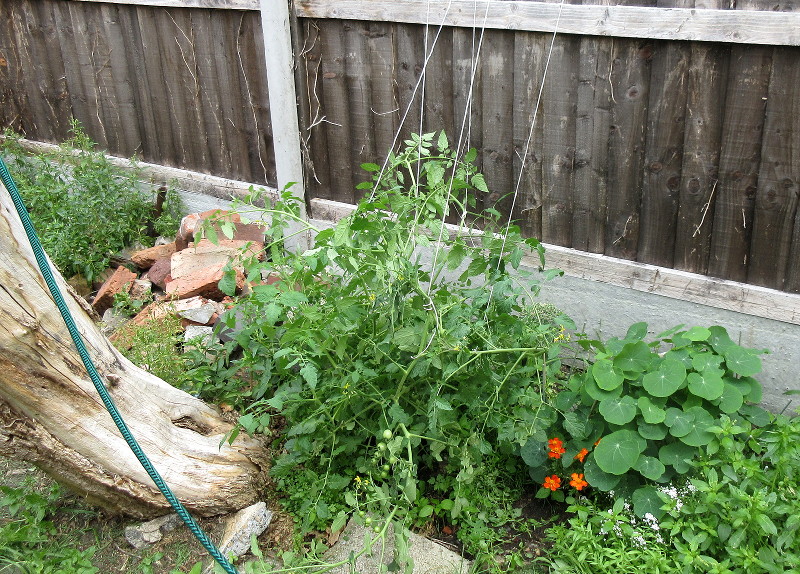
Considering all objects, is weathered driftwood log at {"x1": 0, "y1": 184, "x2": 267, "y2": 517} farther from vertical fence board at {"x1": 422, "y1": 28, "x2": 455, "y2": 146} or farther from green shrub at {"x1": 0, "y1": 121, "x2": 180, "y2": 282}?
green shrub at {"x1": 0, "y1": 121, "x2": 180, "y2": 282}

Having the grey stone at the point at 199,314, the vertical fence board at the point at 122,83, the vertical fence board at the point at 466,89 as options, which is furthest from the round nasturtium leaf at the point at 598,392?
the vertical fence board at the point at 122,83

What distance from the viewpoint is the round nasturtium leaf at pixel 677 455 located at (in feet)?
9.54

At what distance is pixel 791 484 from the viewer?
9.17 ft

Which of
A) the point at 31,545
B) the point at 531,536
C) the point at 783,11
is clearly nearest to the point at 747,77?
the point at 783,11

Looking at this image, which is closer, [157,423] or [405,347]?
[405,347]

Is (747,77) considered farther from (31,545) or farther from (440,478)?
(31,545)

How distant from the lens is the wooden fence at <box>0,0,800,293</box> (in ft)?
10.5

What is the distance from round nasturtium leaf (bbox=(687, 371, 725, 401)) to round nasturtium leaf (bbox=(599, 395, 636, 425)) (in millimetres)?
229

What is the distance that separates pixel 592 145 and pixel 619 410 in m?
1.32

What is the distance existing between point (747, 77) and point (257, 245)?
9.47 feet

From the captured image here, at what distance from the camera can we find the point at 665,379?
296 cm

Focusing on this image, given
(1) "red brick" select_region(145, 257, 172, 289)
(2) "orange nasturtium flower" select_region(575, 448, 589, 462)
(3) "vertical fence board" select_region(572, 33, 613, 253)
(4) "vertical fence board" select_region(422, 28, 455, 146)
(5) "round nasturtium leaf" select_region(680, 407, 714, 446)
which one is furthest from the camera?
(1) "red brick" select_region(145, 257, 172, 289)

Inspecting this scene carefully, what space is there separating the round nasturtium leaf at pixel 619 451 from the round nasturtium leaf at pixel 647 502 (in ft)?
0.33

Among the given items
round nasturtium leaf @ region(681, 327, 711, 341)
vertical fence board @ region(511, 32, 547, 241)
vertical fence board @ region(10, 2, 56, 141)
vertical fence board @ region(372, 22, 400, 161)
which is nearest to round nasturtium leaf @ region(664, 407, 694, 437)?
round nasturtium leaf @ region(681, 327, 711, 341)
